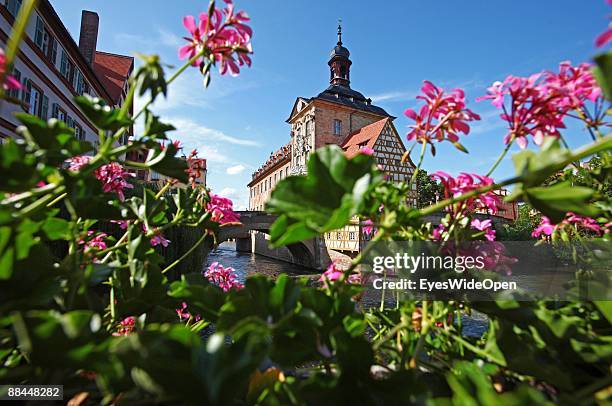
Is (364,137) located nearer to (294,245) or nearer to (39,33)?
(294,245)

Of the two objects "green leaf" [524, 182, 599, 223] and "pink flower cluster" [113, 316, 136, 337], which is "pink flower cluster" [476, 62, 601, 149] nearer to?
"green leaf" [524, 182, 599, 223]

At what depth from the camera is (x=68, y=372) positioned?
1.17 ft

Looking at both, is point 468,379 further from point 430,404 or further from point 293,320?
point 293,320

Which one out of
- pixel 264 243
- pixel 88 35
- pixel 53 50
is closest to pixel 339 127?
pixel 264 243

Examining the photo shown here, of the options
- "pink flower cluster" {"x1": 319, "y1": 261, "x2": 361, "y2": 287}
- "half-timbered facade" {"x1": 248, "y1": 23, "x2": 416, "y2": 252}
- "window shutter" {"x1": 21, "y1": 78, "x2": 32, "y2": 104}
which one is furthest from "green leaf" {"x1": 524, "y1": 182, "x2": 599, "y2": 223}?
"half-timbered facade" {"x1": 248, "y1": 23, "x2": 416, "y2": 252}

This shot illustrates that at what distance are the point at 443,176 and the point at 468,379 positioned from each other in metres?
0.42

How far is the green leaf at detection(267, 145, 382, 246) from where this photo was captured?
429 millimetres

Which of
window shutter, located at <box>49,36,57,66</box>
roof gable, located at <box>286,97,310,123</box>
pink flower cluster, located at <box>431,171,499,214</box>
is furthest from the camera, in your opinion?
roof gable, located at <box>286,97,310,123</box>

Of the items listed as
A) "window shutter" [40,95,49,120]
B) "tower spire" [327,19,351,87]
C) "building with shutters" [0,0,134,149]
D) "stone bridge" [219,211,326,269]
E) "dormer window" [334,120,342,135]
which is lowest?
"stone bridge" [219,211,326,269]

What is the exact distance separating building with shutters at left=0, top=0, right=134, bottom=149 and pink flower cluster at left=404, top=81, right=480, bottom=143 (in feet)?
25.7

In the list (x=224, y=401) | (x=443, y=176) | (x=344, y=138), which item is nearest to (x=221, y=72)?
(x=443, y=176)

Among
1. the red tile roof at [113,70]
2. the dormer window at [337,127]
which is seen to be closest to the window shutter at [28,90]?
the red tile roof at [113,70]

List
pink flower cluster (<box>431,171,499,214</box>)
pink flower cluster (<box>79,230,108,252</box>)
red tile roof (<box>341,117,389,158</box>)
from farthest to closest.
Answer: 1. red tile roof (<box>341,117,389,158</box>)
2. pink flower cluster (<box>79,230,108,252</box>)
3. pink flower cluster (<box>431,171,499,214</box>)

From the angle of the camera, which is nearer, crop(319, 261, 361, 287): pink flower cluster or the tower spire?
crop(319, 261, 361, 287): pink flower cluster
